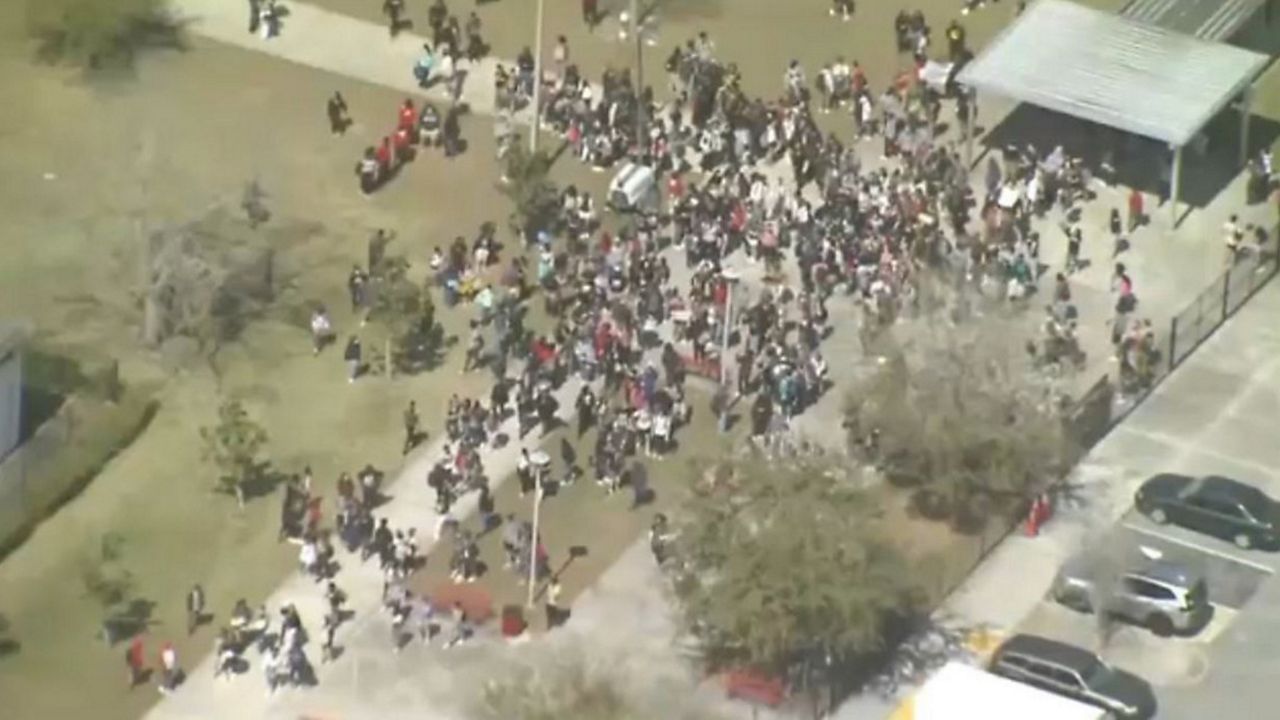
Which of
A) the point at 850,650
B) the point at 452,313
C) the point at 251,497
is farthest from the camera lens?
the point at 452,313

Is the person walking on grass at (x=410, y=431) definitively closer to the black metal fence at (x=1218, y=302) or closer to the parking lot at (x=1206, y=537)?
the parking lot at (x=1206, y=537)

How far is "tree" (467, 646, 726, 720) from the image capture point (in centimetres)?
6694

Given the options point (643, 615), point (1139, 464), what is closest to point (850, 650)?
point (643, 615)

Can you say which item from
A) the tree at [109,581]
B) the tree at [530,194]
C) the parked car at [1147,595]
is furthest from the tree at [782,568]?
the tree at [530,194]

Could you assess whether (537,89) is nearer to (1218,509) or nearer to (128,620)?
(128,620)

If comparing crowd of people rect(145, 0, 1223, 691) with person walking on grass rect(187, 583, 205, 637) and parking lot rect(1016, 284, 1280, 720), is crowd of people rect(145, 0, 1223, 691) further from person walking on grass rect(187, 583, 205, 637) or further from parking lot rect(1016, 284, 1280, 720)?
parking lot rect(1016, 284, 1280, 720)

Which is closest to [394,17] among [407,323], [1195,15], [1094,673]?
[407,323]

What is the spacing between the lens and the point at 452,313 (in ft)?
267

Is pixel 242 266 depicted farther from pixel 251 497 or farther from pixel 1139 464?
pixel 1139 464

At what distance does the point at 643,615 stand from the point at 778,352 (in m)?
8.19

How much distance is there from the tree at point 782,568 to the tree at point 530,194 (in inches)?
551

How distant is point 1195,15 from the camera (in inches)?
3536

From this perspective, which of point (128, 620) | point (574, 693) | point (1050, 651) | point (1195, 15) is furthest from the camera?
point (1195, 15)

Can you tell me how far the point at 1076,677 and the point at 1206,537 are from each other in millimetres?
6479
